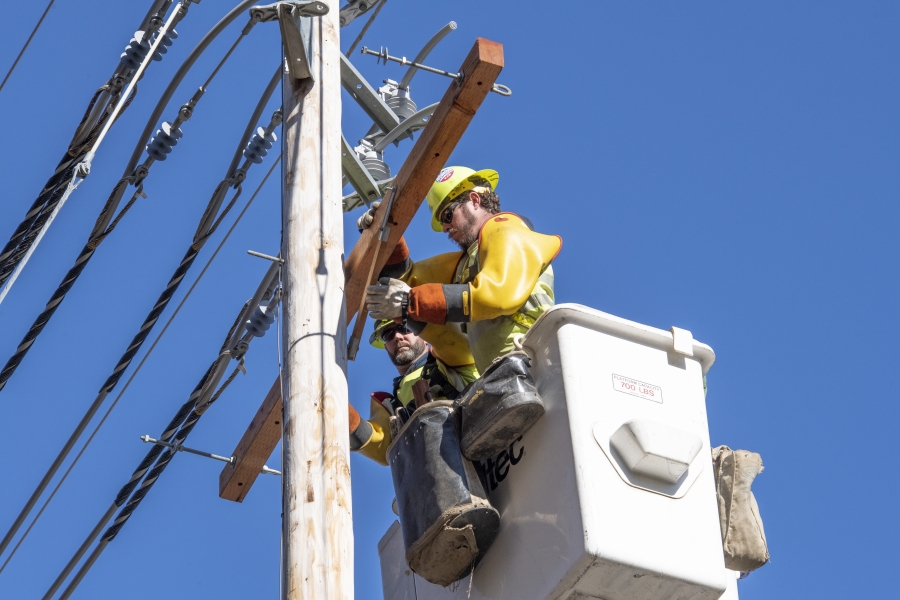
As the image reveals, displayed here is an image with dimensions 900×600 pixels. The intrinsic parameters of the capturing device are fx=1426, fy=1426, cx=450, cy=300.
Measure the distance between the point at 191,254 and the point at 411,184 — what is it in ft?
6.29

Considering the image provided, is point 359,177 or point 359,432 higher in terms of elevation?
point 359,177

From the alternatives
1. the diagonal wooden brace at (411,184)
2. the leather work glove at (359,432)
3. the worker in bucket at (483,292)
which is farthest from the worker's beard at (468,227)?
the leather work glove at (359,432)

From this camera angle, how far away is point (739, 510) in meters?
5.26

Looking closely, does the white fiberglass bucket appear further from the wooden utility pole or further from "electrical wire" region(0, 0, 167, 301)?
"electrical wire" region(0, 0, 167, 301)

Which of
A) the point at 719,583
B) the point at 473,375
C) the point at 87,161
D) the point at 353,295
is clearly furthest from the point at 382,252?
the point at 719,583

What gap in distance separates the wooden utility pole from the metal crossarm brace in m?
0.48

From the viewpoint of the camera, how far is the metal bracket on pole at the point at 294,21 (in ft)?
18.0

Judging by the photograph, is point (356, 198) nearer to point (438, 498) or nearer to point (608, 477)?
point (438, 498)

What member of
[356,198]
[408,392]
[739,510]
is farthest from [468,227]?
[739,510]

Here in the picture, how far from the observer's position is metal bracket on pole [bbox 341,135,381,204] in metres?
6.17

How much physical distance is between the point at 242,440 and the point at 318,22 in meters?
1.81

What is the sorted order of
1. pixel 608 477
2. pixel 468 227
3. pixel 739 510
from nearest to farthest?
pixel 608 477 < pixel 739 510 < pixel 468 227

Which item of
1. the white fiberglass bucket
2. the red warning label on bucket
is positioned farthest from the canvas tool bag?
the red warning label on bucket

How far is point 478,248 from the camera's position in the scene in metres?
5.81
